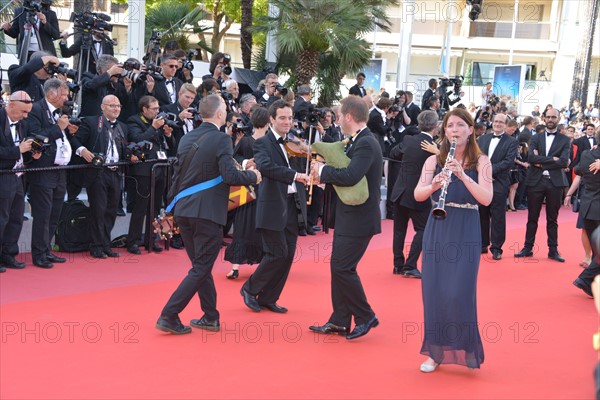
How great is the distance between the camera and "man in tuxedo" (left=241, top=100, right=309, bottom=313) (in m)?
7.12

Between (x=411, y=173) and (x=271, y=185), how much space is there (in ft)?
8.48

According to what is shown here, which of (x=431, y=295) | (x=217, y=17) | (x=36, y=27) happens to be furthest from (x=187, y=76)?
(x=217, y=17)

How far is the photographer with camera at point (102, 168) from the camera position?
8886 millimetres

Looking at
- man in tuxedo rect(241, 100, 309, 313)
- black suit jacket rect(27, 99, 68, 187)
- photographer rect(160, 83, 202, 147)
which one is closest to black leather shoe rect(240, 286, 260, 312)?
man in tuxedo rect(241, 100, 309, 313)

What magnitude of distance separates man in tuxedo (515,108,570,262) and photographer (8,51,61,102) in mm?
6304

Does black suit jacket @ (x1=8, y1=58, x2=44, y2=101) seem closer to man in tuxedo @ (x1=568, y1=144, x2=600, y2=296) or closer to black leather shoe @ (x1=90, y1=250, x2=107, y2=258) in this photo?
black leather shoe @ (x1=90, y1=250, x2=107, y2=258)

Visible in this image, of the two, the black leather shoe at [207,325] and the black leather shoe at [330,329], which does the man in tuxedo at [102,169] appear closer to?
the black leather shoe at [207,325]

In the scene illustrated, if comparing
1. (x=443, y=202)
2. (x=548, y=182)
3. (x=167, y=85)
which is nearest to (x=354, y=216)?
(x=443, y=202)

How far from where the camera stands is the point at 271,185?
7.23 metres

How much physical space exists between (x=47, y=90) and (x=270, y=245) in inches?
123

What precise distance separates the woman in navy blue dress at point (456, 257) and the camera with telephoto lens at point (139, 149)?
4265 mm

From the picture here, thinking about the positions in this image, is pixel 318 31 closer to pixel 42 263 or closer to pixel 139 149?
pixel 139 149

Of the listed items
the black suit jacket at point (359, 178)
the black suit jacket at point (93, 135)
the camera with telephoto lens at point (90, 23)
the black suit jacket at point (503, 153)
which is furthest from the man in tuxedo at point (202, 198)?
the black suit jacket at point (503, 153)

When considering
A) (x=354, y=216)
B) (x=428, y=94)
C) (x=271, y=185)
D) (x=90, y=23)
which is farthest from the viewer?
(x=428, y=94)
